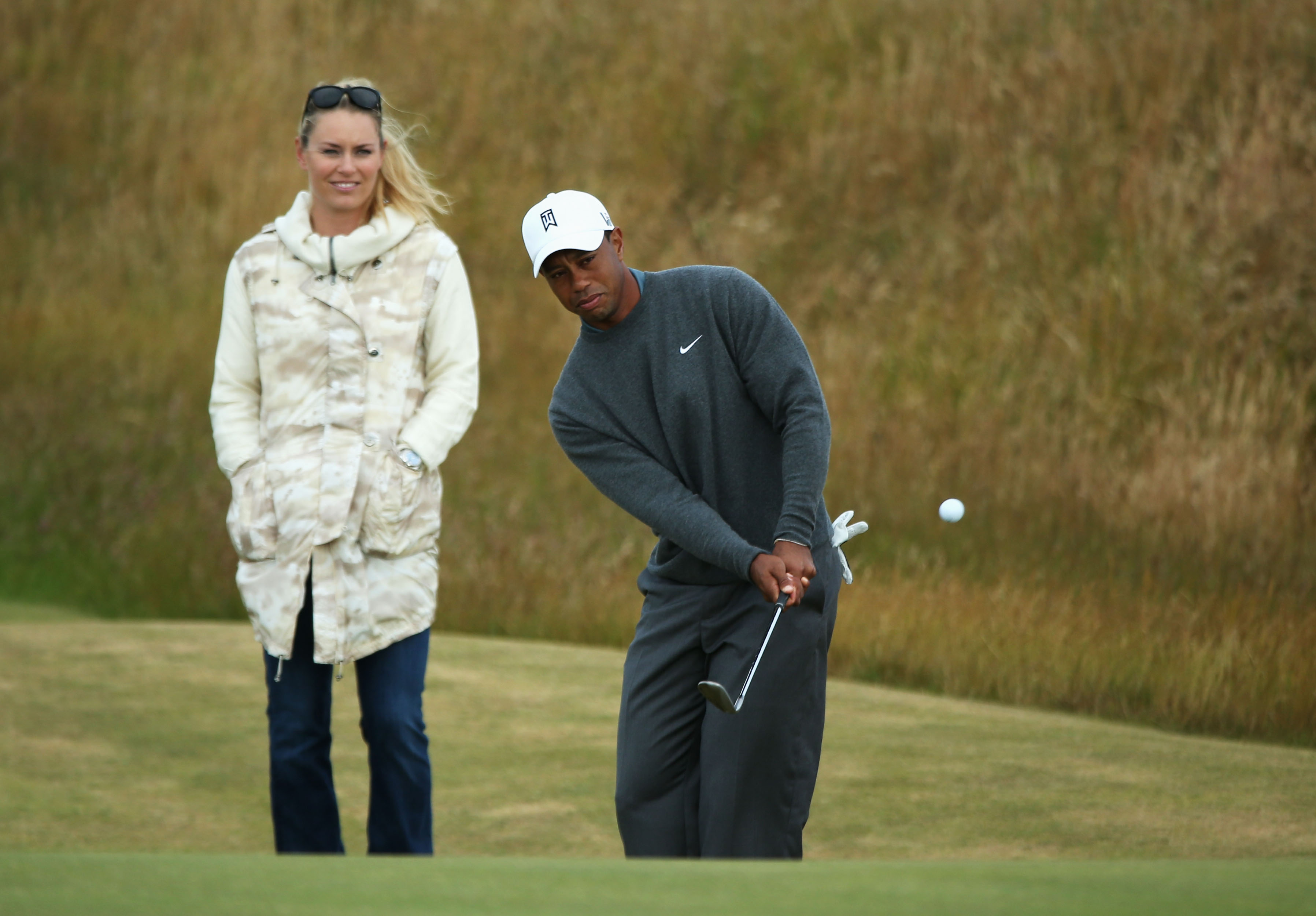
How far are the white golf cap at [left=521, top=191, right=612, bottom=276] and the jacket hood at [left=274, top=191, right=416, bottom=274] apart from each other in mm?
489

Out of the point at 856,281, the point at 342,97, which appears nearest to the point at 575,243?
the point at 342,97

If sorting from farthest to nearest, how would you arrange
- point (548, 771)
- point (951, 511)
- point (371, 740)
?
1. point (548, 771)
2. point (951, 511)
3. point (371, 740)

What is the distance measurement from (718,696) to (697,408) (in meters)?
0.54

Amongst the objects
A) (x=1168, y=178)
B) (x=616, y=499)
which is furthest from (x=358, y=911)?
(x=1168, y=178)

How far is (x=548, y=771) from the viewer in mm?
4543

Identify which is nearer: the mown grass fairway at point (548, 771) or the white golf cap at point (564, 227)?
the white golf cap at point (564, 227)

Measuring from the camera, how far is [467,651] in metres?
6.00

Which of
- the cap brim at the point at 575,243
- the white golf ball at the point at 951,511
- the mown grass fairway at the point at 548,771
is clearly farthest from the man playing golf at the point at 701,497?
the mown grass fairway at the point at 548,771

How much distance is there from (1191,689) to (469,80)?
339 inches

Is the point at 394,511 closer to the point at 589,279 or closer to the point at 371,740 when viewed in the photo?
the point at 371,740

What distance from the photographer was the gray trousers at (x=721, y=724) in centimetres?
300

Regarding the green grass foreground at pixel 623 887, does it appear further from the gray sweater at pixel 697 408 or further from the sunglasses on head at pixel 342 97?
the sunglasses on head at pixel 342 97

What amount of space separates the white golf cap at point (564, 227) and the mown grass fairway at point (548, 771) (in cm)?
161

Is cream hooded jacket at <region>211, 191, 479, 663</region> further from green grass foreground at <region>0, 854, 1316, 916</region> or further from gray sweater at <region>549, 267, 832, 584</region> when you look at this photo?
green grass foreground at <region>0, 854, 1316, 916</region>
